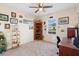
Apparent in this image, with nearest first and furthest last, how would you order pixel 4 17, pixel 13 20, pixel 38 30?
pixel 4 17, pixel 13 20, pixel 38 30

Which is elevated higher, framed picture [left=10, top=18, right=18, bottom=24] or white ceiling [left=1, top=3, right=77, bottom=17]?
white ceiling [left=1, top=3, right=77, bottom=17]

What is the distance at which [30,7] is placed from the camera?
1434mm

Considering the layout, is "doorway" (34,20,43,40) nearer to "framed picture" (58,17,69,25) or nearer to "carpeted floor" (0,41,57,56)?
"carpeted floor" (0,41,57,56)

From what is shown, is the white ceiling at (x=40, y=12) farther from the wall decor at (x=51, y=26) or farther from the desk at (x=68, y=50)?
the desk at (x=68, y=50)

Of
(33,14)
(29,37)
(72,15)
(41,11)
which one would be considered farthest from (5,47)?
(72,15)

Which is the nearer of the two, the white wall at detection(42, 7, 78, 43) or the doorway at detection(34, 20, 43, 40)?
the white wall at detection(42, 7, 78, 43)

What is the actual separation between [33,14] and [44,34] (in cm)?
39

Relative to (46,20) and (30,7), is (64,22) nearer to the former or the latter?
(46,20)

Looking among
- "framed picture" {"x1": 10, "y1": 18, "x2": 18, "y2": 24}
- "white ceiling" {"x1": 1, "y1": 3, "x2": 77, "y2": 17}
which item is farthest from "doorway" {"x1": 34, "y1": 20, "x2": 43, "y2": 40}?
"framed picture" {"x1": 10, "y1": 18, "x2": 18, "y2": 24}

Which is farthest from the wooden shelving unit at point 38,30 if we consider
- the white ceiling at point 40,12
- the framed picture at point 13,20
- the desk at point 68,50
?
the desk at point 68,50

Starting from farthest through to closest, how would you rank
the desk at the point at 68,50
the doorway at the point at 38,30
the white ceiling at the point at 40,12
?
1. the doorway at the point at 38,30
2. the desk at the point at 68,50
3. the white ceiling at the point at 40,12

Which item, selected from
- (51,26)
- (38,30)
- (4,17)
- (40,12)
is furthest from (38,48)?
(4,17)

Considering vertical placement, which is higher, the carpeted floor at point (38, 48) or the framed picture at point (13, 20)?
the framed picture at point (13, 20)

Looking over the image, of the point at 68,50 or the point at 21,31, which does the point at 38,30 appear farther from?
the point at 68,50
